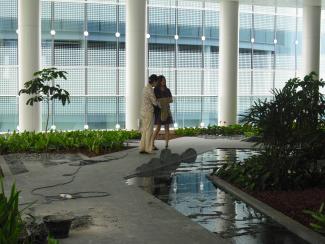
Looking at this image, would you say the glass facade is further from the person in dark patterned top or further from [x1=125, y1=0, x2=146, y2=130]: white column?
the person in dark patterned top

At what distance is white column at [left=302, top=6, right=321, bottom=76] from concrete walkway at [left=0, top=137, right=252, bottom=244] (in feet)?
43.6

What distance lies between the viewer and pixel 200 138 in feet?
54.0

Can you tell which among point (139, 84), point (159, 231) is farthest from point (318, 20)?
point (159, 231)

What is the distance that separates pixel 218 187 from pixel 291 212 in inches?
84.2

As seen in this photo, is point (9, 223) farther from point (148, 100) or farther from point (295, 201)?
point (148, 100)

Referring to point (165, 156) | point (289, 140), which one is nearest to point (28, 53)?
point (165, 156)

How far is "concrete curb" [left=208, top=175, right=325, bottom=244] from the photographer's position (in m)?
5.42

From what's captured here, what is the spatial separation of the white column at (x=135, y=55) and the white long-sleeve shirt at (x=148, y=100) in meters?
6.12

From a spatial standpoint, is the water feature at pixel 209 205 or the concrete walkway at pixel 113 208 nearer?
the concrete walkway at pixel 113 208

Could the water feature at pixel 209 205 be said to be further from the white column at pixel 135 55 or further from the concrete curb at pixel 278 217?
the white column at pixel 135 55

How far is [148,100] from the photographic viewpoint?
1177 cm

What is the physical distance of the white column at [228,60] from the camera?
19.7 m

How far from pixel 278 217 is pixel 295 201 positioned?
0.79 metres

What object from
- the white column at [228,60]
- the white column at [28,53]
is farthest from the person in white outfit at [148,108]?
the white column at [228,60]
